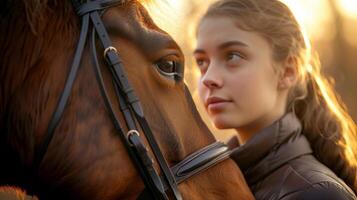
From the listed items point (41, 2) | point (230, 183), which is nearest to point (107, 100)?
point (41, 2)

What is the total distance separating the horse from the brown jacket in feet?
1.41

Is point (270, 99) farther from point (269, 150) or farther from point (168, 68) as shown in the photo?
point (168, 68)

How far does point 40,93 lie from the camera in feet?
7.00

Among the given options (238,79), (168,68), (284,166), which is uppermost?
(168,68)

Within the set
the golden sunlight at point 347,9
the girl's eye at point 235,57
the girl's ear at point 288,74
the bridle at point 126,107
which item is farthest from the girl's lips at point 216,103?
the golden sunlight at point 347,9

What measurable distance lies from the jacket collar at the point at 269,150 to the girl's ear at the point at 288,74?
21cm

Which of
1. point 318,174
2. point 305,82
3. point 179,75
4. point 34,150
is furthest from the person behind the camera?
point 305,82

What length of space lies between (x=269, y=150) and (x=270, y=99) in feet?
0.88

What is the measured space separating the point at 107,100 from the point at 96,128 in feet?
0.36

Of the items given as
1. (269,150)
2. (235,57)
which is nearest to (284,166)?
(269,150)

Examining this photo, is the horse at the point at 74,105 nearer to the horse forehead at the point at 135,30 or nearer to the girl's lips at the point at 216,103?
the horse forehead at the point at 135,30

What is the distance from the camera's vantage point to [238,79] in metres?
2.86

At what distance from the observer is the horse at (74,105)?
2115mm

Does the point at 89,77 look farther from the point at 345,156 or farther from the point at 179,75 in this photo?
the point at 345,156
